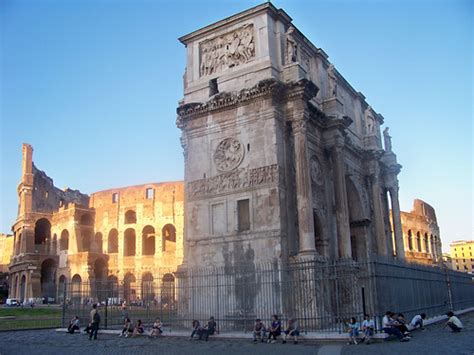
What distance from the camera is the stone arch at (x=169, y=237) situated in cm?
4738

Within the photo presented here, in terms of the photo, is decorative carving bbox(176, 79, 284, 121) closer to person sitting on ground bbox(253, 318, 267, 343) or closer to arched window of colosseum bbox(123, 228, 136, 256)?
person sitting on ground bbox(253, 318, 267, 343)

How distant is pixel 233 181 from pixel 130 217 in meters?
32.9

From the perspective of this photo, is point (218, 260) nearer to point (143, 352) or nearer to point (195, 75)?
point (143, 352)

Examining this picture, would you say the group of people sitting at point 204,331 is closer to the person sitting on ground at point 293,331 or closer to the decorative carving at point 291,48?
the person sitting on ground at point 293,331

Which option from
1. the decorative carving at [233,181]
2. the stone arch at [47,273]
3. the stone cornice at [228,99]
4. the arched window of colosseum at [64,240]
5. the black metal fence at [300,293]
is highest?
the stone cornice at [228,99]

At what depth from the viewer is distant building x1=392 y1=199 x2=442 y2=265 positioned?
5141cm

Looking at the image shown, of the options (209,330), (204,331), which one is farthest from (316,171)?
(204,331)

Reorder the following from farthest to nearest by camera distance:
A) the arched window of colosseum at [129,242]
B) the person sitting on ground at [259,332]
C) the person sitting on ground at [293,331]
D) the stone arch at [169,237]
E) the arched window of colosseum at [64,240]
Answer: the arched window of colosseum at [64,240] → the arched window of colosseum at [129,242] → the stone arch at [169,237] → the person sitting on ground at [259,332] → the person sitting on ground at [293,331]

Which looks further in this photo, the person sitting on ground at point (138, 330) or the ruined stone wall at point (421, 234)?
the ruined stone wall at point (421, 234)

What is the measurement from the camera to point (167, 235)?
4891 cm

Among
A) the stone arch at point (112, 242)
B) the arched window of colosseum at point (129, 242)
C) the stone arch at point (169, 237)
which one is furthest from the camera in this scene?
the stone arch at point (112, 242)

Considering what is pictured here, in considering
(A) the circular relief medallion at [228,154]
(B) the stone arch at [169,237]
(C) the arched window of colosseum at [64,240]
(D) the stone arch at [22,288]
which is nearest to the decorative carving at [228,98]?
(A) the circular relief medallion at [228,154]

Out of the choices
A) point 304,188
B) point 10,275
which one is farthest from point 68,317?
point 10,275

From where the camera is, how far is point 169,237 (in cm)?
4897
